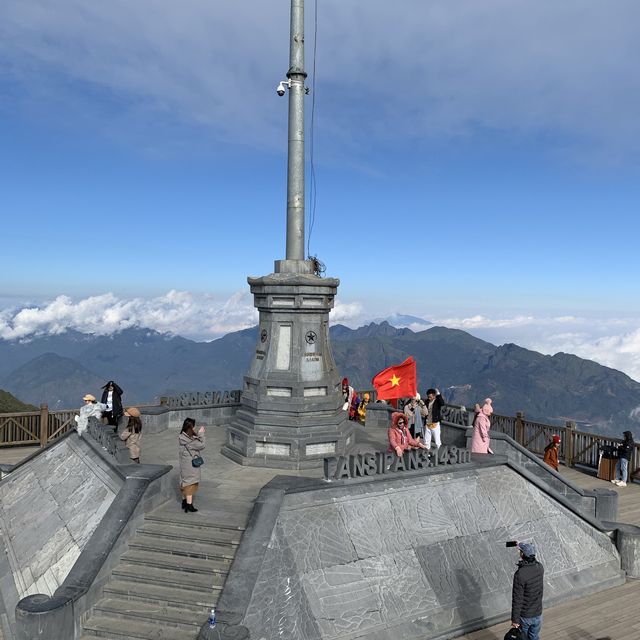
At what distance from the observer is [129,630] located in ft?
29.0

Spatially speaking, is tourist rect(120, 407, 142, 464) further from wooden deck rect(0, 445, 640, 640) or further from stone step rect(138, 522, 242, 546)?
wooden deck rect(0, 445, 640, 640)

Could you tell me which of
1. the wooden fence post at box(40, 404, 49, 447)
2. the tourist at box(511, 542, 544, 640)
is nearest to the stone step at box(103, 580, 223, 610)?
the tourist at box(511, 542, 544, 640)

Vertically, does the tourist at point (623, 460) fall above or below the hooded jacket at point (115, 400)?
below

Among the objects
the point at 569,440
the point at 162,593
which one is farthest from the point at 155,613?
the point at 569,440

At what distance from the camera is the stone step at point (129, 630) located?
8.68 m

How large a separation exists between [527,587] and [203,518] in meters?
5.94

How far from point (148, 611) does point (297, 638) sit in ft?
8.23

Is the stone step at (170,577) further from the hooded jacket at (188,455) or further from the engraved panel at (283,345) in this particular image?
the engraved panel at (283,345)

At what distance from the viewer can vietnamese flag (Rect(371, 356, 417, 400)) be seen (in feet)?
51.9

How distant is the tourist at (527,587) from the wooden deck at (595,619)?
7.42ft

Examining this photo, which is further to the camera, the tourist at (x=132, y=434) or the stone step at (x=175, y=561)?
the tourist at (x=132, y=434)

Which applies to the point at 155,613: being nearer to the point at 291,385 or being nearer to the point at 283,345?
the point at 291,385

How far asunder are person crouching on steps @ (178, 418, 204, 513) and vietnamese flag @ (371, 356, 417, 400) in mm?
6226

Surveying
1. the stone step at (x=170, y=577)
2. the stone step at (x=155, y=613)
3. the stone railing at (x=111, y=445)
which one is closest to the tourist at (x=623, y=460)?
the stone step at (x=170, y=577)
